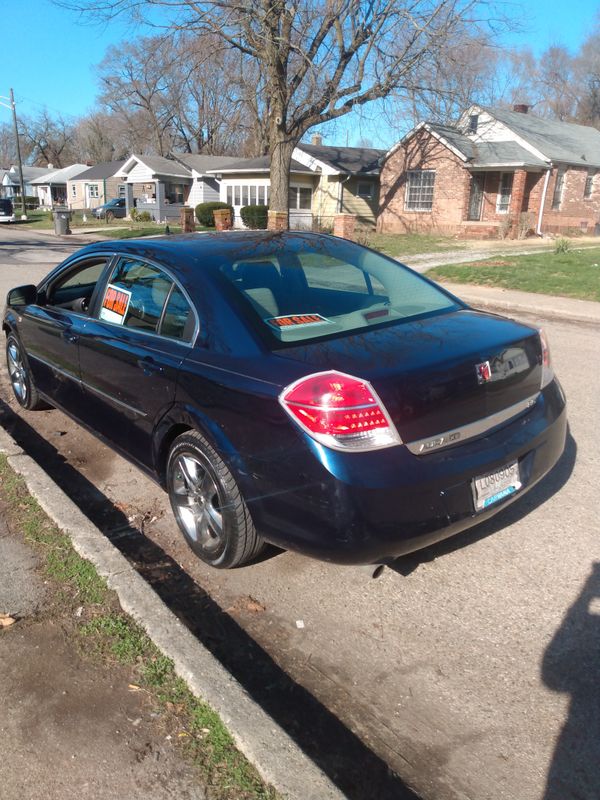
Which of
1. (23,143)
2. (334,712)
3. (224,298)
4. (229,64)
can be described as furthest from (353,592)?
(23,143)

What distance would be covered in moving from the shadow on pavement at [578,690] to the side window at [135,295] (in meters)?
2.55

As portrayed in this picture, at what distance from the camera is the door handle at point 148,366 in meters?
3.41

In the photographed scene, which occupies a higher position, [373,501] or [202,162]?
[202,162]

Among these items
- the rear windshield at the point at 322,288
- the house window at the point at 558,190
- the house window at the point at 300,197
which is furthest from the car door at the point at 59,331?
the house window at the point at 300,197

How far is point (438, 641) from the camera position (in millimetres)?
2781

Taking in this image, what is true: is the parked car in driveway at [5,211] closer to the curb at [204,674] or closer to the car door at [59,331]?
the car door at [59,331]

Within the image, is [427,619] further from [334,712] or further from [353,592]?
[334,712]

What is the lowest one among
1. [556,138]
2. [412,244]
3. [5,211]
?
[412,244]

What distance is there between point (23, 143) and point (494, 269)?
329ft

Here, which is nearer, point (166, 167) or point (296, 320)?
point (296, 320)

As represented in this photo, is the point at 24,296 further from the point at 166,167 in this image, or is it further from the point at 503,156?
the point at 166,167

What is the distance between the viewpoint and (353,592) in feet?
10.3

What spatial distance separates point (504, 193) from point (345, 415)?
95.5 ft

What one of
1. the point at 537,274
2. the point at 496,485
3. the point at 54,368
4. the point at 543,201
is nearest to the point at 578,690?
the point at 496,485
